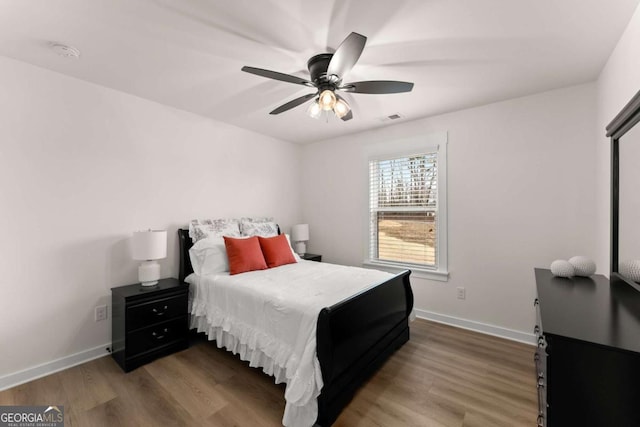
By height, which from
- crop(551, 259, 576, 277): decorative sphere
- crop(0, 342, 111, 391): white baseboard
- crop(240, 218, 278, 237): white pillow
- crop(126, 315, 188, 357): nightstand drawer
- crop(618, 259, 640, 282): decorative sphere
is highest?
crop(240, 218, 278, 237): white pillow

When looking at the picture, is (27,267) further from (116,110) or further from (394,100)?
(394,100)

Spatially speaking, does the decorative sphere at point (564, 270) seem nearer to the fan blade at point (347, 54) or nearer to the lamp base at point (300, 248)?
the fan blade at point (347, 54)

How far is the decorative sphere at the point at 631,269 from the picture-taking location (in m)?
1.50

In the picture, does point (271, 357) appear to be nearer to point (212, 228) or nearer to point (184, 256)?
point (184, 256)

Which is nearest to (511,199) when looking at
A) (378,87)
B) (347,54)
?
(378,87)

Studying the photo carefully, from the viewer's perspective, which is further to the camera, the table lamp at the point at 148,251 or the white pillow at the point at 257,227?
the white pillow at the point at 257,227

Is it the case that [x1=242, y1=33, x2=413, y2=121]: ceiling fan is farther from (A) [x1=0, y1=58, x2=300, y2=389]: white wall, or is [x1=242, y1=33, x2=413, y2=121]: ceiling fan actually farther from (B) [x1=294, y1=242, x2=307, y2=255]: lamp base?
(B) [x1=294, y1=242, x2=307, y2=255]: lamp base

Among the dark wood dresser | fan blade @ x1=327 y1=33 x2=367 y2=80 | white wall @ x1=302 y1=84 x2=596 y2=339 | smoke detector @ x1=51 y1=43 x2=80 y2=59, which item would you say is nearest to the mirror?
the dark wood dresser

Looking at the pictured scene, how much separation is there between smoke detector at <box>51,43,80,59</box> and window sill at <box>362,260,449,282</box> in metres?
3.66

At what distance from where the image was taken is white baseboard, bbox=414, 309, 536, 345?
2826 mm

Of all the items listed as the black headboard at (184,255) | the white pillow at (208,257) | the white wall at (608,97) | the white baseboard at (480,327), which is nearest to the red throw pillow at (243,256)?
the white pillow at (208,257)

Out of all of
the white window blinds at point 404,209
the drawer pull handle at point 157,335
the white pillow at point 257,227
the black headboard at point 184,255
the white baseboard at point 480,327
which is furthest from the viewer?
the white pillow at point 257,227

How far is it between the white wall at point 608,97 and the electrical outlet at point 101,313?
4284mm

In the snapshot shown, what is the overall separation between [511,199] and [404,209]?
118cm
